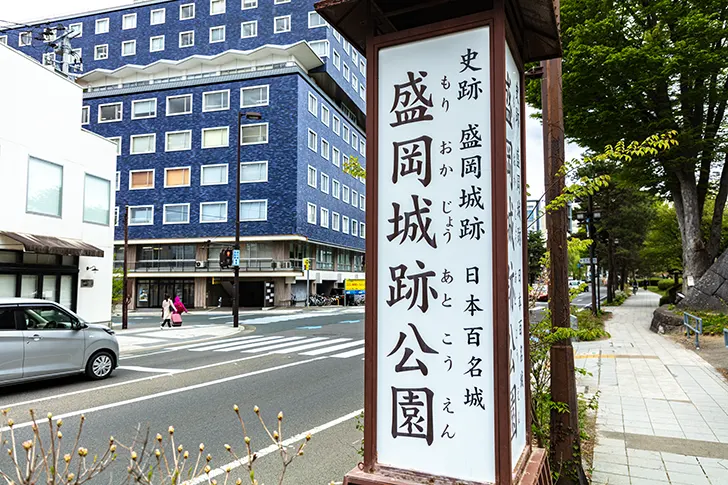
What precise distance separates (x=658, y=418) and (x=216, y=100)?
42788 millimetres

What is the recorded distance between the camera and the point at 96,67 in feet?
167

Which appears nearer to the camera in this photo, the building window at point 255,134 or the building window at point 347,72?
the building window at point 255,134

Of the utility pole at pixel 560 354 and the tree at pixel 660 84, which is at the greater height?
the tree at pixel 660 84

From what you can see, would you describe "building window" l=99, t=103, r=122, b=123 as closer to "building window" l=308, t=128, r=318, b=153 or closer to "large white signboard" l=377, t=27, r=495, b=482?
"building window" l=308, t=128, r=318, b=153

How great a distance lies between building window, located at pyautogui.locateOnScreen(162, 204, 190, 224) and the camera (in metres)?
43.3

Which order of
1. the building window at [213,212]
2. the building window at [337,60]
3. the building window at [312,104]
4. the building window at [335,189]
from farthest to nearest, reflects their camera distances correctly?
the building window at [335,189] < the building window at [337,60] < the building window at [312,104] < the building window at [213,212]

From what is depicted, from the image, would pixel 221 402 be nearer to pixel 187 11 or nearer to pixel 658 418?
pixel 658 418

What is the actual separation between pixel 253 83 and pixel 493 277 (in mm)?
43085

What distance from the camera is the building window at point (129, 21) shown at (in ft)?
163

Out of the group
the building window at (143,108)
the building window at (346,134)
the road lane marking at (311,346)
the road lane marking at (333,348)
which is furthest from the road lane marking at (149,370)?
the building window at (346,134)

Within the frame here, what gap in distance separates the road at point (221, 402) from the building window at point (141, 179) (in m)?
34.1

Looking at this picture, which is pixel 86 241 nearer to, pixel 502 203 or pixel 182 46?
pixel 502 203

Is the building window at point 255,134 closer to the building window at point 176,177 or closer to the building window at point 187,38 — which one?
the building window at point 176,177

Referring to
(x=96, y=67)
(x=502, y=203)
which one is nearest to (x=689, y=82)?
(x=502, y=203)
